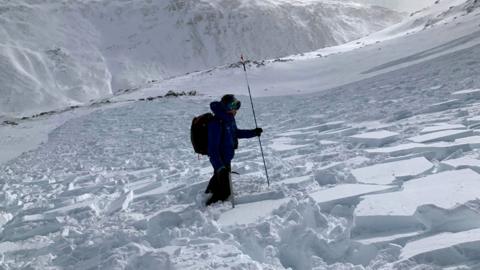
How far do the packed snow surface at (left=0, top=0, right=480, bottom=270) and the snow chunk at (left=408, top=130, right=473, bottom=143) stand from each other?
0.20 ft

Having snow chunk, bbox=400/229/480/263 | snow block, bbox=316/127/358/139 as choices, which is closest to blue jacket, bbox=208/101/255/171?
snow chunk, bbox=400/229/480/263

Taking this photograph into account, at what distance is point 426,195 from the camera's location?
4910mm

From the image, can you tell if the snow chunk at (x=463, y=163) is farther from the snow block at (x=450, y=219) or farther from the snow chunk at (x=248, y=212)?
the snow chunk at (x=248, y=212)

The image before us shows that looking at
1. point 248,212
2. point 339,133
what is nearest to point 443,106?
point 339,133

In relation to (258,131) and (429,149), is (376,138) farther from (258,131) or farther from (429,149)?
(258,131)

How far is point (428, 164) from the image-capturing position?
6.20 metres

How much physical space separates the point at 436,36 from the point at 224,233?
78.0 feet

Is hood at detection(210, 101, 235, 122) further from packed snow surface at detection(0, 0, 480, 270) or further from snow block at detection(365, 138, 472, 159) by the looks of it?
snow block at detection(365, 138, 472, 159)

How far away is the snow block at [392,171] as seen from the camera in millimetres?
5910

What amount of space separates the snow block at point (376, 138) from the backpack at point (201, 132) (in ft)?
11.4

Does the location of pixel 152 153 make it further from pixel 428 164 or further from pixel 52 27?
pixel 52 27

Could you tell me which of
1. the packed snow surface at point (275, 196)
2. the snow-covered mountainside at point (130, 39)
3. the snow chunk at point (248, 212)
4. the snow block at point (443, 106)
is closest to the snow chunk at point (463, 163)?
the packed snow surface at point (275, 196)

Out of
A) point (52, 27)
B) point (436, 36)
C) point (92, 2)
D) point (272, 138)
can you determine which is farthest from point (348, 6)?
point (272, 138)

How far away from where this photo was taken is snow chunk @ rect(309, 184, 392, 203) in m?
5.37
